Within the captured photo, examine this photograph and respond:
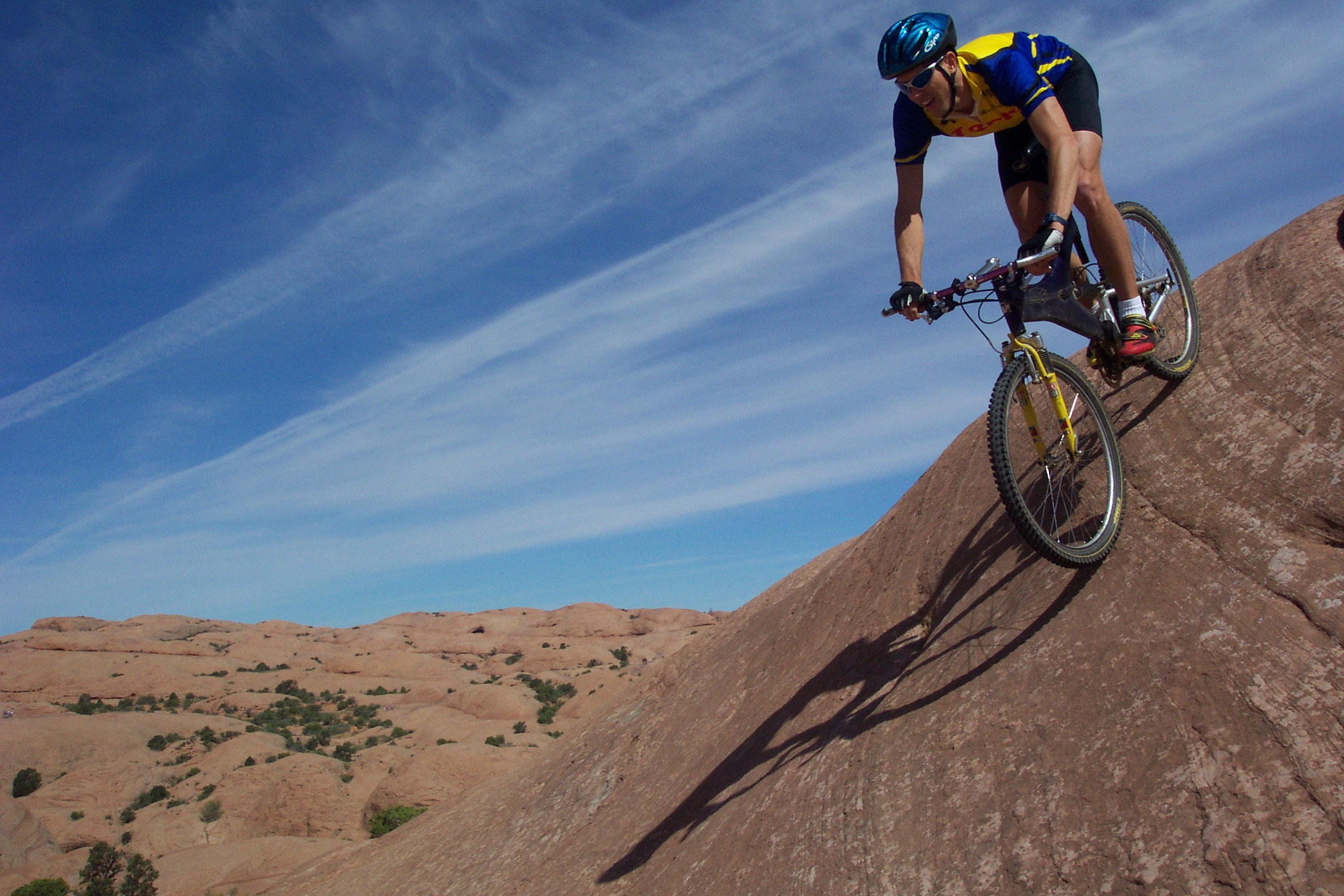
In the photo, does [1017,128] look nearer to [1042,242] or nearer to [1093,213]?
[1093,213]

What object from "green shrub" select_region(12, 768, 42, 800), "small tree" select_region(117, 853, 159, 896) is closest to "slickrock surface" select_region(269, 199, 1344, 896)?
"small tree" select_region(117, 853, 159, 896)

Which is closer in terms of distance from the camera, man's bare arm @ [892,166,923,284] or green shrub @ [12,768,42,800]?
man's bare arm @ [892,166,923,284]

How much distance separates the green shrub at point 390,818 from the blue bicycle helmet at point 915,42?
26.0 metres

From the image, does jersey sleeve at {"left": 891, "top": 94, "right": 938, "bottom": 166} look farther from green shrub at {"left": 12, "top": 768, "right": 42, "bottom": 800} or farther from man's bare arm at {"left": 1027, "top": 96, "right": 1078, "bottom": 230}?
green shrub at {"left": 12, "top": 768, "right": 42, "bottom": 800}

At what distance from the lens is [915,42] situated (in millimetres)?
4312

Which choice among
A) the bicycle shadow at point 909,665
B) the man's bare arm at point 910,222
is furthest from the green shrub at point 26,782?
the man's bare arm at point 910,222

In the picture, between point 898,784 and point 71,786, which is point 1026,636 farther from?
point 71,786

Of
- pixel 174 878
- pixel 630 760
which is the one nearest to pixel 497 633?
pixel 174 878

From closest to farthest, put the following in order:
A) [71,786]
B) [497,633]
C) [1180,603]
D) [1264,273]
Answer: [1180,603] < [1264,273] < [71,786] < [497,633]

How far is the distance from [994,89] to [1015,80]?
11 centimetres

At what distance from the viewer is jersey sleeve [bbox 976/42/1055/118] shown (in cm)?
450

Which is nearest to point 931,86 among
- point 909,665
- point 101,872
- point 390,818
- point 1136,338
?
point 1136,338

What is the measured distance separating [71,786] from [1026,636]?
40132 mm

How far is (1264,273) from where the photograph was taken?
5645 mm
